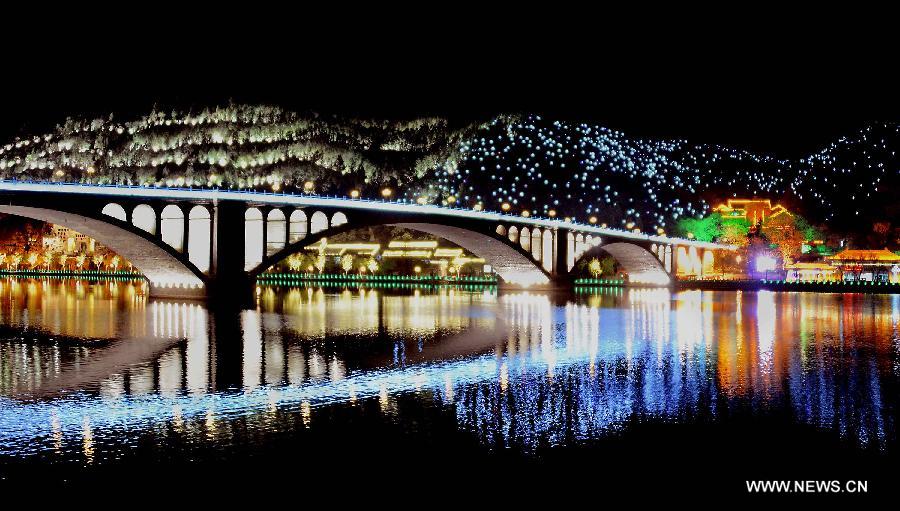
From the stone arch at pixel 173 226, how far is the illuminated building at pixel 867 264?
74984 millimetres

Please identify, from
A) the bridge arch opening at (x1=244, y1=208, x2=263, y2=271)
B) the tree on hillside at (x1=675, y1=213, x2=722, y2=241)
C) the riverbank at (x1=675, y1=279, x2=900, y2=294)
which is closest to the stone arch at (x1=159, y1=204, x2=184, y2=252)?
the bridge arch opening at (x1=244, y1=208, x2=263, y2=271)

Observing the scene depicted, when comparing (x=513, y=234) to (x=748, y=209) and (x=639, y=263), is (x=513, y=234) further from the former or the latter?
(x=748, y=209)

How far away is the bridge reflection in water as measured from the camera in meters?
16.3

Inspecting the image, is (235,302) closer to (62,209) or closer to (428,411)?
(62,209)

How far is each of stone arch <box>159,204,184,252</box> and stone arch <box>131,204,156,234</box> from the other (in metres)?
0.62

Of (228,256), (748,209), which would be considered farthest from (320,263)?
(228,256)

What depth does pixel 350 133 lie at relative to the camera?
359 ft

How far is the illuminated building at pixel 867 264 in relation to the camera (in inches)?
4172

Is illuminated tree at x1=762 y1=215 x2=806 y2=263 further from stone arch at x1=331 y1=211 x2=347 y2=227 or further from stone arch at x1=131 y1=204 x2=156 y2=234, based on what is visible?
stone arch at x1=131 y1=204 x2=156 y2=234

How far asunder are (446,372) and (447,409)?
527 centimetres

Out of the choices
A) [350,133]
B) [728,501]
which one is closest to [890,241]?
[350,133]

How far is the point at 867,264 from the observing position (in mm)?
108125

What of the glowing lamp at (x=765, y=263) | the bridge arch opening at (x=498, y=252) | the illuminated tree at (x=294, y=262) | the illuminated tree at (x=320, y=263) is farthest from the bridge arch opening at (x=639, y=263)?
the illuminated tree at (x=294, y=262)

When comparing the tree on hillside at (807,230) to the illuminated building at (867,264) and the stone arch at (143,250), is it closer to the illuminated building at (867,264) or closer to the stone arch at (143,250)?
the illuminated building at (867,264)
